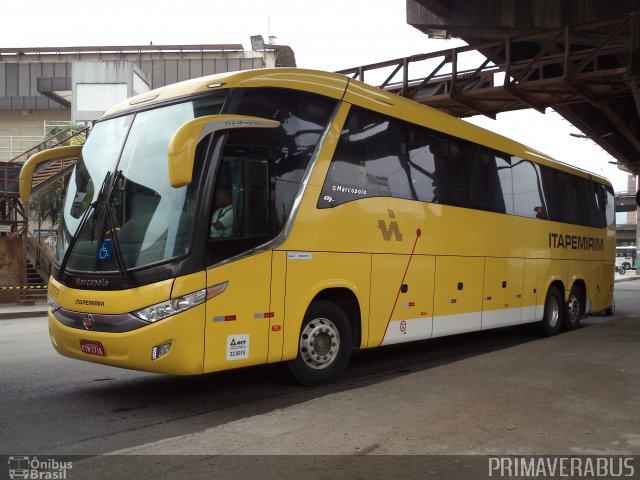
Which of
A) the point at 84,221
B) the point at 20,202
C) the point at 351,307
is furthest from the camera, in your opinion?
the point at 20,202

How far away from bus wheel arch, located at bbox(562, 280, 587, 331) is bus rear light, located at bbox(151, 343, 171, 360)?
35.1ft

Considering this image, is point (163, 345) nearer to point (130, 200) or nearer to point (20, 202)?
point (130, 200)

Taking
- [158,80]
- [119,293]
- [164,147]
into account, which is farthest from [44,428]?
[158,80]

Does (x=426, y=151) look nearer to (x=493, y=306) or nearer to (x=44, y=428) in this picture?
(x=493, y=306)

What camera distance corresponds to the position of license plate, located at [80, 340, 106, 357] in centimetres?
611

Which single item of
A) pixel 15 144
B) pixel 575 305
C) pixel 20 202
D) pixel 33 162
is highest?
pixel 15 144

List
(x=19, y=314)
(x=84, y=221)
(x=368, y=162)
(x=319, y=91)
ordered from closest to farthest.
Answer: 1. (x=84, y=221)
2. (x=319, y=91)
3. (x=368, y=162)
4. (x=19, y=314)

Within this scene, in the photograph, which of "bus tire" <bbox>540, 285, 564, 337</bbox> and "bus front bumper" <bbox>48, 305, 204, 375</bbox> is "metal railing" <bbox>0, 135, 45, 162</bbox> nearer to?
"bus tire" <bbox>540, 285, 564, 337</bbox>

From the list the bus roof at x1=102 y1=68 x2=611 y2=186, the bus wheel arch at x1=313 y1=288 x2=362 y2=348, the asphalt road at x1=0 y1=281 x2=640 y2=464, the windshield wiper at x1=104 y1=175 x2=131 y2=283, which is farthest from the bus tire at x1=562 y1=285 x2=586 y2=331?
the windshield wiper at x1=104 y1=175 x2=131 y2=283

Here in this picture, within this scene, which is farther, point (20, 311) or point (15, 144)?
point (15, 144)

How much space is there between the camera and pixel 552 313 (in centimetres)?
1347

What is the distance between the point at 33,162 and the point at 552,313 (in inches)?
424

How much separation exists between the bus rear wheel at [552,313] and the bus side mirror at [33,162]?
977 centimetres
